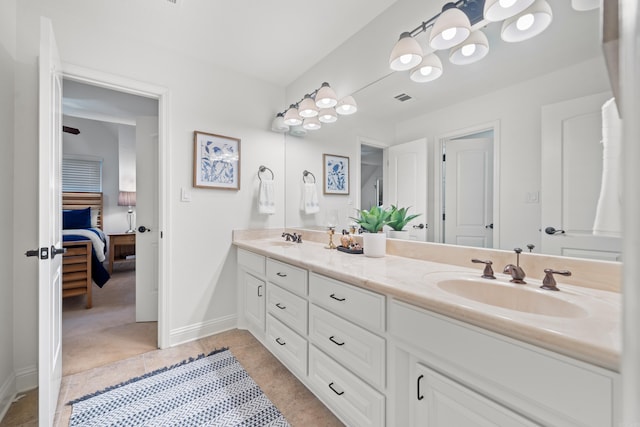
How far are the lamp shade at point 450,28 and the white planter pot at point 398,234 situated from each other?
1.04 metres

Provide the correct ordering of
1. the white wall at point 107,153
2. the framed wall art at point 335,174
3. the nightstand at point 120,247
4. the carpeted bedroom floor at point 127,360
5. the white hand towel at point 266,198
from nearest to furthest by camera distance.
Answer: the carpeted bedroom floor at point 127,360
the framed wall art at point 335,174
the white hand towel at point 266,198
the nightstand at point 120,247
the white wall at point 107,153

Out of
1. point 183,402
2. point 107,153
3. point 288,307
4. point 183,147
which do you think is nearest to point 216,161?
point 183,147

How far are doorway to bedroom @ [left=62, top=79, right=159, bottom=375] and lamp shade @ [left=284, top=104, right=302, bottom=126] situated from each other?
1.37 metres

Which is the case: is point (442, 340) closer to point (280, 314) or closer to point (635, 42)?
point (635, 42)

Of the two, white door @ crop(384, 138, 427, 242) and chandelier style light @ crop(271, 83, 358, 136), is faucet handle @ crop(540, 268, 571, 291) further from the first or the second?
chandelier style light @ crop(271, 83, 358, 136)

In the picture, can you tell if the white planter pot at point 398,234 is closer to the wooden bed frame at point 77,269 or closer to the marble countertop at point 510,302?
the marble countertop at point 510,302

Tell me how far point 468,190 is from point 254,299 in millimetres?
1670

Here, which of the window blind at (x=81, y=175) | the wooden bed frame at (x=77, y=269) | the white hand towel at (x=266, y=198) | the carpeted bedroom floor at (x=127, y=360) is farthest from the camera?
the window blind at (x=81, y=175)

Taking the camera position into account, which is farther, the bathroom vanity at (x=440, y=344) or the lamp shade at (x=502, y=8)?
the lamp shade at (x=502, y=8)

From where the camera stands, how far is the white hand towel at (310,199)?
2590mm

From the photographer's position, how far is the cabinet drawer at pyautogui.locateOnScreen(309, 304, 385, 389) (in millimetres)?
1131

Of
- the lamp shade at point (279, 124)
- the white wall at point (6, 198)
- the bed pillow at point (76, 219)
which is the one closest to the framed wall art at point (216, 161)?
the lamp shade at point (279, 124)

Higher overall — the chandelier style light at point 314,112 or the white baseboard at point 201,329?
the chandelier style light at point 314,112

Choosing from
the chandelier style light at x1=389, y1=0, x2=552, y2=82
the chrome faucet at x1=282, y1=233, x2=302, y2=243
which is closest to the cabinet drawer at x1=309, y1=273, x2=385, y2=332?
the chrome faucet at x1=282, y1=233, x2=302, y2=243
